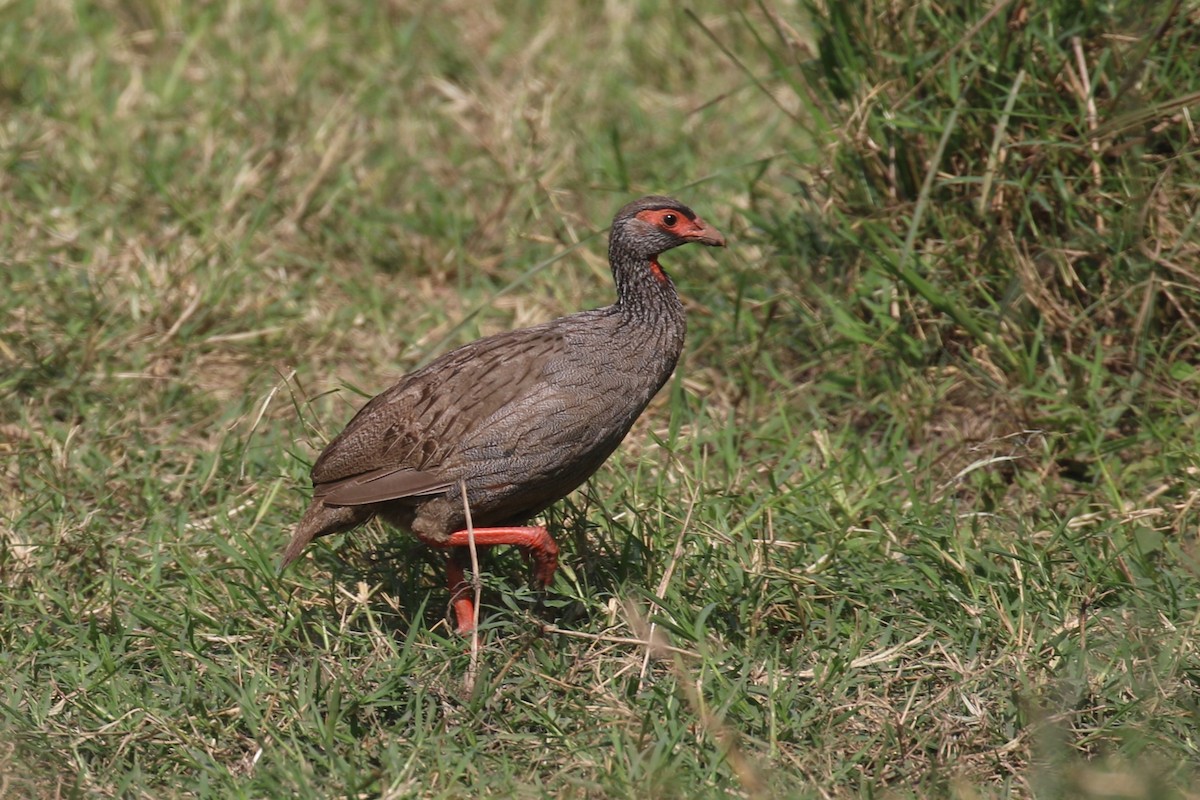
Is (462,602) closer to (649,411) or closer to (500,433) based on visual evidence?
Answer: (500,433)

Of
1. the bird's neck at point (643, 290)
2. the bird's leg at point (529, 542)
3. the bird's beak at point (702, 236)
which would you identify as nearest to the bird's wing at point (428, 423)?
the bird's leg at point (529, 542)

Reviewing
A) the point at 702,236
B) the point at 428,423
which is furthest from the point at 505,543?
the point at 702,236

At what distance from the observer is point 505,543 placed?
4.69 meters

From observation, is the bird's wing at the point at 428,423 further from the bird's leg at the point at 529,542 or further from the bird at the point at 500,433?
the bird's leg at the point at 529,542

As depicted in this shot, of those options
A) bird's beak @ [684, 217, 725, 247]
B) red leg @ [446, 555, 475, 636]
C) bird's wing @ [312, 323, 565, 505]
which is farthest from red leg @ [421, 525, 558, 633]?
bird's beak @ [684, 217, 725, 247]

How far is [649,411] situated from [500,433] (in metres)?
1.62

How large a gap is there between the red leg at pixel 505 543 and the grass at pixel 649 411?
90mm

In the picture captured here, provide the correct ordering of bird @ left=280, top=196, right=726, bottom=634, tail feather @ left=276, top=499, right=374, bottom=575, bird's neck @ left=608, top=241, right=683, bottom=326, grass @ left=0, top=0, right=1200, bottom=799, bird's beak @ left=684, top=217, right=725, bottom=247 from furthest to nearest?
1. bird's beak @ left=684, top=217, right=725, bottom=247
2. bird's neck @ left=608, top=241, right=683, bottom=326
3. tail feather @ left=276, top=499, right=374, bottom=575
4. bird @ left=280, top=196, right=726, bottom=634
5. grass @ left=0, top=0, right=1200, bottom=799

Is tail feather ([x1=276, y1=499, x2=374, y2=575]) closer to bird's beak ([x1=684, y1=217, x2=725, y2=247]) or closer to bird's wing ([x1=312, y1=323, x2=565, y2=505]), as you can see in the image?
bird's wing ([x1=312, y1=323, x2=565, y2=505])

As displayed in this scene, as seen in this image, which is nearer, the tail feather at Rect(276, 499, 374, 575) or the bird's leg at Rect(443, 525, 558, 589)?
the bird's leg at Rect(443, 525, 558, 589)

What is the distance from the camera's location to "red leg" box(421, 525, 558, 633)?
4652 millimetres

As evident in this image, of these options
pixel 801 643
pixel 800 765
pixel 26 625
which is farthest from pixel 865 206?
pixel 26 625

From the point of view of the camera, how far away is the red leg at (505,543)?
465 cm

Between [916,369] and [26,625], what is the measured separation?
11.2 feet
